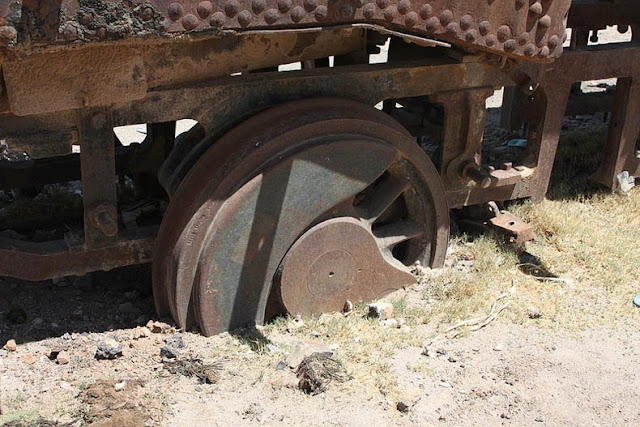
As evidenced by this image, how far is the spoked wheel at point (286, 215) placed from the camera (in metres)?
3.48

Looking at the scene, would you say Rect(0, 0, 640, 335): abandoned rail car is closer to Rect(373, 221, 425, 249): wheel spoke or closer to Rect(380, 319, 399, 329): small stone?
Rect(373, 221, 425, 249): wheel spoke

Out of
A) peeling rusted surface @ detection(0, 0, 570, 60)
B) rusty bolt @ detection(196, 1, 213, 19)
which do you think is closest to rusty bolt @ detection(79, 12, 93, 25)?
peeling rusted surface @ detection(0, 0, 570, 60)

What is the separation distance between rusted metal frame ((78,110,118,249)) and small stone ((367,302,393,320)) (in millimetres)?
1180

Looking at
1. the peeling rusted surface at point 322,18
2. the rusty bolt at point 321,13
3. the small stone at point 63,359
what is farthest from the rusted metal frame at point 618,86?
the small stone at point 63,359

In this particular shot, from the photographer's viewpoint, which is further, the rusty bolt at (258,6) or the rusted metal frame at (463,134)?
the rusted metal frame at (463,134)

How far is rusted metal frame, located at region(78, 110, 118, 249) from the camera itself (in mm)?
3311

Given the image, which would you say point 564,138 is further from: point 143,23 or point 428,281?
point 143,23

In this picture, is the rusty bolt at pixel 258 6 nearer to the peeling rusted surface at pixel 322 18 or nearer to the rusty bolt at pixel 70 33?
the peeling rusted surface at pixel 322 18

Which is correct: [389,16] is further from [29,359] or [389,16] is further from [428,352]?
[29,359]

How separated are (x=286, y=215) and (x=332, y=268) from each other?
0.37 m

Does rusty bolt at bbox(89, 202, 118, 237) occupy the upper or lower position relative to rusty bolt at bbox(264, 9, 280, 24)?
lower

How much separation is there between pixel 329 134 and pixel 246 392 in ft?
3.66

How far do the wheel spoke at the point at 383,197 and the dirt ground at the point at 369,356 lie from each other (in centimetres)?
42

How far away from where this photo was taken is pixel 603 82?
7.99m
